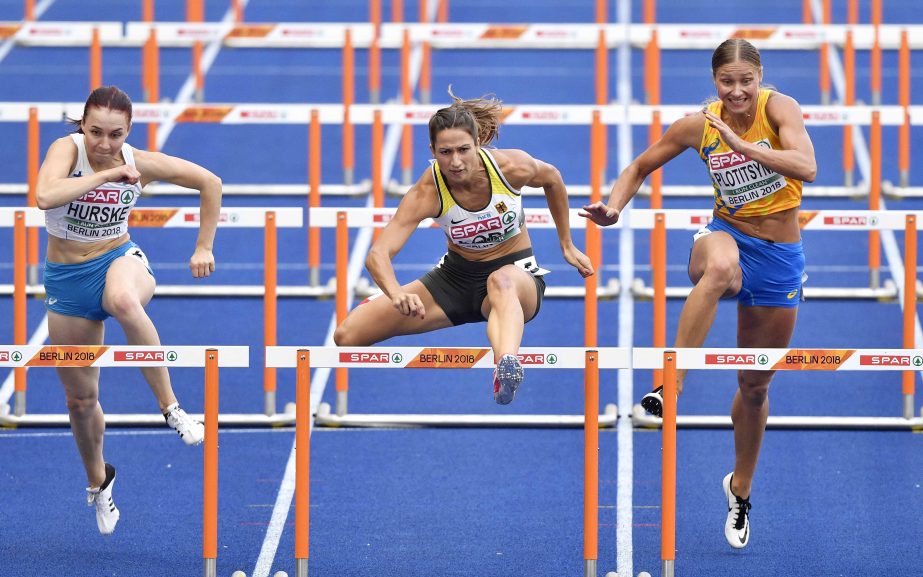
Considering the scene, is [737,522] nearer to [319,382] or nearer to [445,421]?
[445,421]

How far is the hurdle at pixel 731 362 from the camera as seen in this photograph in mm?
6316

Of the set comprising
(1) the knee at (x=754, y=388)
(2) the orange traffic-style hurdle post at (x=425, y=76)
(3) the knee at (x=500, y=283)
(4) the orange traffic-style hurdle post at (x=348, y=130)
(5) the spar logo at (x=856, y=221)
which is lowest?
(1) the knee at (x=754, y=388)

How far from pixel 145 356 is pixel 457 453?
97.8 inches

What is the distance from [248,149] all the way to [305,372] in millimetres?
6698

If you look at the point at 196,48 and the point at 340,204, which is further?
the point at 196,48

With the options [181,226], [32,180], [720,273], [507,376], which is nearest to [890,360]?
[720,273]

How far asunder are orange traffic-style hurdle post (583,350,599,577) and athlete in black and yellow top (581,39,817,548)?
262mm

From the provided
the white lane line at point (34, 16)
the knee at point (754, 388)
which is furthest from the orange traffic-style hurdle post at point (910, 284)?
the white lane line at point (34, 16)

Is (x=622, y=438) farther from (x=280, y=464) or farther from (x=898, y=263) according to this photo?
(x=898, y=263)

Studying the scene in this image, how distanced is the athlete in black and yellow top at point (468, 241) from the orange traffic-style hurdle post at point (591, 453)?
1.07 ft

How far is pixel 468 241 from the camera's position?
684cm

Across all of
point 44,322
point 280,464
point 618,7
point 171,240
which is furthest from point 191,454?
point 618,7

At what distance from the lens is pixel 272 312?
8.25 m

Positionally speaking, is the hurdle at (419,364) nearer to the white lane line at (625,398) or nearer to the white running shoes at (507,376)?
the white running shoes at (507,376)
